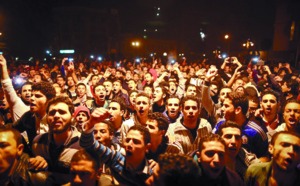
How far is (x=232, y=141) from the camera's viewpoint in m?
3.14

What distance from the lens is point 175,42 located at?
2425 inches

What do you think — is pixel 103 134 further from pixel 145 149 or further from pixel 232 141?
pixel 232 141

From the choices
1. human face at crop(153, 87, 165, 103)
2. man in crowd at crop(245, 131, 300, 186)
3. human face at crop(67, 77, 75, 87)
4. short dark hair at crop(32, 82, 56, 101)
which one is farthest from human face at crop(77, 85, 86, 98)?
man in crowd at crop(245, 131, 300, 186)

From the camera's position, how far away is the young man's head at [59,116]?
311 cm

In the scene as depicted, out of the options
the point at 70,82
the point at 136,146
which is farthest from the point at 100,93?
the point at 136,146

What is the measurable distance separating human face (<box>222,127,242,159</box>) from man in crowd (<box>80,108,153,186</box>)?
1.04m

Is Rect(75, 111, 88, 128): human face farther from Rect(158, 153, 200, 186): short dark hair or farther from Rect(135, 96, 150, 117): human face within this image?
Rect(158, 153, 200, 186): short dark hair

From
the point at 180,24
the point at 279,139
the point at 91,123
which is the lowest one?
the point at 279,139

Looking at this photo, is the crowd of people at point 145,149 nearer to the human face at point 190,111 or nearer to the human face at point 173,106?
the human face at point 190,111

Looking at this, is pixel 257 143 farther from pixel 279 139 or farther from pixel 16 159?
pixel 16 159

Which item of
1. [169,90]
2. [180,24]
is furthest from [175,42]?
[169,90]

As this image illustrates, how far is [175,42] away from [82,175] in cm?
6112

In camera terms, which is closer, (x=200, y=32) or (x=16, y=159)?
(x=16, y=159)

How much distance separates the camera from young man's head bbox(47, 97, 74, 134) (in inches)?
122
